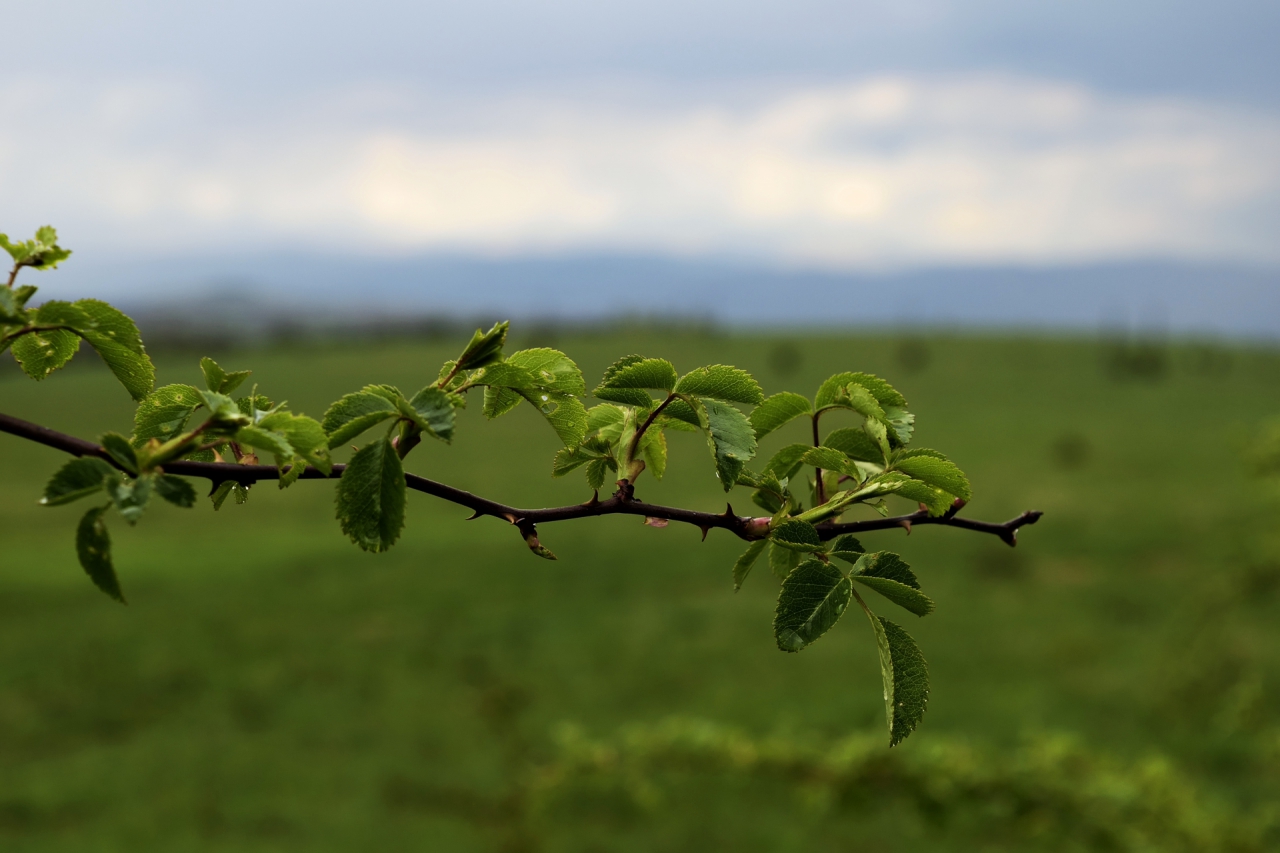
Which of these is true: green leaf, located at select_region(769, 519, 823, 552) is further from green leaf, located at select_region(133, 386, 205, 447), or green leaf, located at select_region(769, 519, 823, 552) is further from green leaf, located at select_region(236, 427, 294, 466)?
green leaf, located at select_region(133, 386, 205, 447)

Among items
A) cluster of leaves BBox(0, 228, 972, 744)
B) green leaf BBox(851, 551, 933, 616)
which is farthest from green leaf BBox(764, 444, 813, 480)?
green leaf BBox(851, 551, 933, 616)

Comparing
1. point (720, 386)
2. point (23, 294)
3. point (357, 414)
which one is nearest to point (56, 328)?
point (23, 294)

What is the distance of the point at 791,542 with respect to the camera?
123 centimetres

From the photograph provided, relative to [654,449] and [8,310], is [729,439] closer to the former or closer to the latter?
[654,449]

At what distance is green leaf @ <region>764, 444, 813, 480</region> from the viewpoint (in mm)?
1417

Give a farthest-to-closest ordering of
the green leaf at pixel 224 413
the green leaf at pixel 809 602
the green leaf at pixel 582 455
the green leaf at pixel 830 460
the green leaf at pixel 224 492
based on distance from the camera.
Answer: the green leaf at pixel 582 455, the green leaf at pixel 830 460, the green leaf at pixel 224 492, the green leaf at pixel 809 602, the green leaf at pixel 224 413

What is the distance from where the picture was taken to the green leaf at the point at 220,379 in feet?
4.50

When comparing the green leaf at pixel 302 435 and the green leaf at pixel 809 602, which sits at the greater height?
the green leaf at pixel 302 435

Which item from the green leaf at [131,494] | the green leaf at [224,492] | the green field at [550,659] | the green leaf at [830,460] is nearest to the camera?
the green leaf at [131,494]

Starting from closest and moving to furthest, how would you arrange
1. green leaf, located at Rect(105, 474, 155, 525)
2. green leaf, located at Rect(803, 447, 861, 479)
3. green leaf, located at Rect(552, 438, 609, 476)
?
green leaf, located at Rect(105, 474, 155, 525) → green leaf, located at Rect(803, 447, 861, 479) → green leaf, located at Rect(552, 438, 609, 476)

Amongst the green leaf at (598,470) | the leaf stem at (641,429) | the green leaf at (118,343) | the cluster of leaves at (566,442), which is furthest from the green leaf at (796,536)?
the green leaf at (118,343)

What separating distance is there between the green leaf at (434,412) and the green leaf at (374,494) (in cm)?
5

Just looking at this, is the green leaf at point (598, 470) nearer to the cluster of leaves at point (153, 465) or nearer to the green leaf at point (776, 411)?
the green leaf at point (776, 411)

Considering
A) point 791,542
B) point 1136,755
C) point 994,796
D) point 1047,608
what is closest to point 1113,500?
point 1047,608
